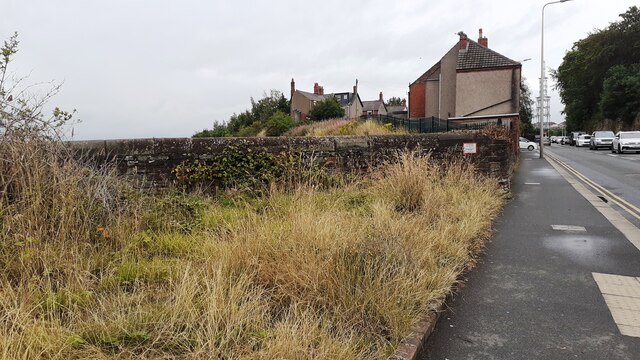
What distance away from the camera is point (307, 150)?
8.87 meters

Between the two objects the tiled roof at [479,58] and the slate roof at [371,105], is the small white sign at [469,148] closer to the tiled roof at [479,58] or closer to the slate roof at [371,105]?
the tiled roof at [479,58]

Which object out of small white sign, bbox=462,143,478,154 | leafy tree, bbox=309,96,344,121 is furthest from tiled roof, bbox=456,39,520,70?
small white sign, bbox=462,143,478,154

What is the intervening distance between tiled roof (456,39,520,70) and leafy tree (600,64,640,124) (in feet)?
60.1

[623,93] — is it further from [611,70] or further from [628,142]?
[628,142]

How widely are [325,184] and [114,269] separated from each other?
210 inches

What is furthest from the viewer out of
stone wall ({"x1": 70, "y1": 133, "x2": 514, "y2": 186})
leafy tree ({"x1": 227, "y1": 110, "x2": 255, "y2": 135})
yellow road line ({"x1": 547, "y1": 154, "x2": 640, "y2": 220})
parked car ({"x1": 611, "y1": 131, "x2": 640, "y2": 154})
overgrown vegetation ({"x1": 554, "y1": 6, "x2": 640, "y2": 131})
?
leafy tree ({"x1": 227, "y1": 110, "x2": 255, "y2": 135})

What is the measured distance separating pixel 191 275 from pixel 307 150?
5755 mm

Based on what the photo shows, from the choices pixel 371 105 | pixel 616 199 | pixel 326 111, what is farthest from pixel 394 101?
pixel 616 199

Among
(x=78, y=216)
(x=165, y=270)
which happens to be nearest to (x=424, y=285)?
(x=165, y=270)

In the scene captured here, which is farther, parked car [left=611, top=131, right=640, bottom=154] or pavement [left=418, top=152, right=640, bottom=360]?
parked car [left=611, top=131, right=640, bottom=154]

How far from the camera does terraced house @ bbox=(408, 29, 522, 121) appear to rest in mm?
31203

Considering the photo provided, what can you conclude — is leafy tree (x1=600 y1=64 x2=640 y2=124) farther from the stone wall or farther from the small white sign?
the small white sign

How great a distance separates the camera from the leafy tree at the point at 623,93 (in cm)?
4144

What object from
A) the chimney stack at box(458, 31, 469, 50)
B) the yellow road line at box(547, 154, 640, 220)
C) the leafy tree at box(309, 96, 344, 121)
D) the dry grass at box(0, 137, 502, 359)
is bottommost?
Result: the yellow road line at box(547, 154, 640, 220)
